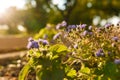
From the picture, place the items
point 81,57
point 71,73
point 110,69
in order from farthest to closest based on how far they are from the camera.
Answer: point 81,57, point 71,73, point 110,69

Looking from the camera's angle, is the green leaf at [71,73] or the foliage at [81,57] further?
the green leaf at [71,73]

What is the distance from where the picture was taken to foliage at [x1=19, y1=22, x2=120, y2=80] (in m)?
4.40

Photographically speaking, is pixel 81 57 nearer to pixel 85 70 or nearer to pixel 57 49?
pixel 85 70

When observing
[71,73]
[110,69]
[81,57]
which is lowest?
[110,69]

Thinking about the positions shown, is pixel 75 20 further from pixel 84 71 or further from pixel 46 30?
pixel 84 71

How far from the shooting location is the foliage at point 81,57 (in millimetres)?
4402

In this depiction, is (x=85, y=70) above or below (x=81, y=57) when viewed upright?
below

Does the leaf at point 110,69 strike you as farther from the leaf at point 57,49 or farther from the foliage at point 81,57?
the leaf at point 57,49

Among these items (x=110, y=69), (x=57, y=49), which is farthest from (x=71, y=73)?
(x=110, y=69)

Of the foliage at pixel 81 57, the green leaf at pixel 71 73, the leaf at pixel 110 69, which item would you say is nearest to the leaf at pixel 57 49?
the foliage at pixel 81 57

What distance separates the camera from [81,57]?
484cm

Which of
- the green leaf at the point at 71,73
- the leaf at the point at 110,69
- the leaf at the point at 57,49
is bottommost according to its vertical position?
the leaf at the point at 110,69

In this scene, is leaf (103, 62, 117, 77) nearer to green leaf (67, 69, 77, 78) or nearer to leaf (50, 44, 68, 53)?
green leaf (67, 69, 77, 78)

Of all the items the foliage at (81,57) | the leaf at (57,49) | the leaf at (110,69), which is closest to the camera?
the leaf at (110,69)
